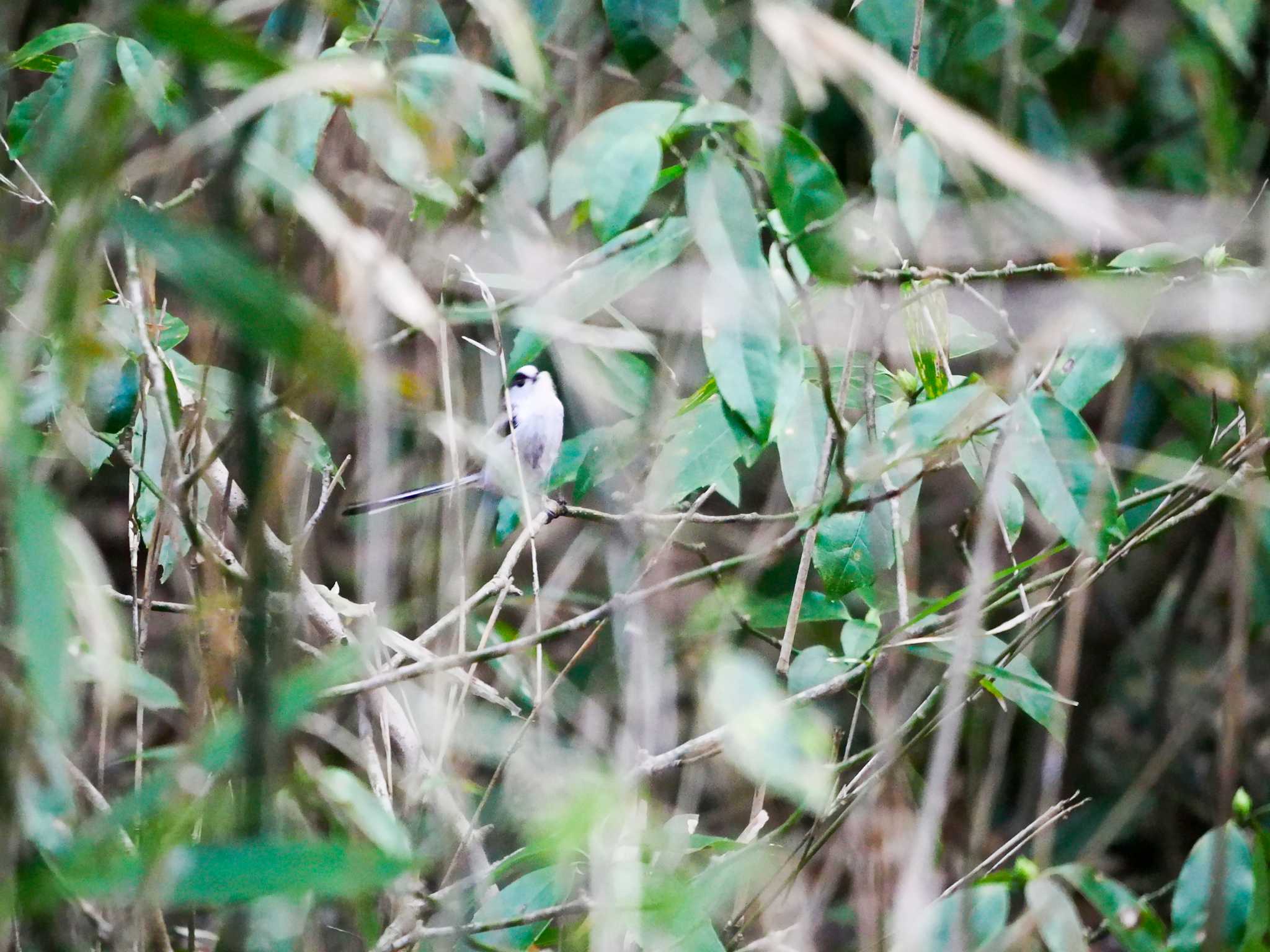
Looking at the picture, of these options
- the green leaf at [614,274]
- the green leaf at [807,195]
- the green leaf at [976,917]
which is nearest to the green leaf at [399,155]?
the green leaf at [614,274]

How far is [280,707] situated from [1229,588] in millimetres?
2403

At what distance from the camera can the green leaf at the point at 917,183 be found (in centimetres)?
101

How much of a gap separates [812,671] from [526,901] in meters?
0.34

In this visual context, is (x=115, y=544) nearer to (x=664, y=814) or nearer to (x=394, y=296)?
(x=664, y=814)

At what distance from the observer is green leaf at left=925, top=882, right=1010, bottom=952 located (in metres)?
0.95

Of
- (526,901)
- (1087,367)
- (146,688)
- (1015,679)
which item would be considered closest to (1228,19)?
(1087,367)

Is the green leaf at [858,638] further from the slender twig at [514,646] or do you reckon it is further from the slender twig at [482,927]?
the slender twig at [482,927]

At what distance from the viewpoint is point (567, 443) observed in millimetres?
1249

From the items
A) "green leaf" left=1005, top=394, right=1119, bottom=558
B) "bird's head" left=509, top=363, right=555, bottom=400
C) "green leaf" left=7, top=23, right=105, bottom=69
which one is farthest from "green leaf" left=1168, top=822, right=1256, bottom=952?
"bird's head" left=509, top=363, right=555, bottom=400

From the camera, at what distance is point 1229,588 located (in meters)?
2.51

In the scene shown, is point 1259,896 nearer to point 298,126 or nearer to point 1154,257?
point 1154,257

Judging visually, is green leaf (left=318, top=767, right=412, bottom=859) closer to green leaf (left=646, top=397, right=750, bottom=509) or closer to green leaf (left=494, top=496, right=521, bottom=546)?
green leaf (left=646, top=397, right=750, bottom=509)

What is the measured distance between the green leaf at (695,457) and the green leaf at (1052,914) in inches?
16.7

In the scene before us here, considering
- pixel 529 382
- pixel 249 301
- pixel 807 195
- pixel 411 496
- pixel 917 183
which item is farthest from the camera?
pixel 529 382
